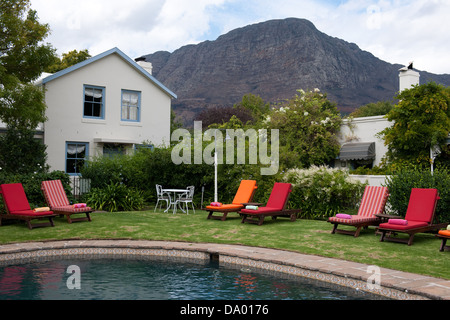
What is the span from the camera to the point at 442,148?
63.9 ft

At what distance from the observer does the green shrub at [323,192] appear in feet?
44.6

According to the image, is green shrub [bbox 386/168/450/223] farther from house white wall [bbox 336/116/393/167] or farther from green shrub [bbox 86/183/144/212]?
house white wall [bbox 336/116/393/167]

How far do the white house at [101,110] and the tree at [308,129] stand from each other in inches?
280

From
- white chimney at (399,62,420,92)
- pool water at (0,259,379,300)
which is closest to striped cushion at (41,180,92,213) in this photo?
pool water at (0,259,379,300)

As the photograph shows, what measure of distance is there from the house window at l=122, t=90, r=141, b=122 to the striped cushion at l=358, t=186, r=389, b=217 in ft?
46.7

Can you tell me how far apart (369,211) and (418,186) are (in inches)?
60.6

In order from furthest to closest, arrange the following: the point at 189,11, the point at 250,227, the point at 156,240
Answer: the point at 189,11, the point at 250,227, the point at 156,240

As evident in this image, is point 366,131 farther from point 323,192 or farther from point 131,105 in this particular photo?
point 131,105

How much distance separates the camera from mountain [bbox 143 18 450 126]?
3947 inches

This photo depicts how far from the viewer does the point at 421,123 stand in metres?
19.6
